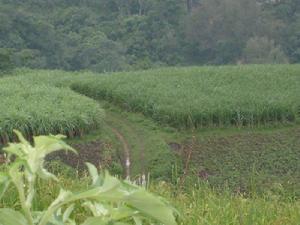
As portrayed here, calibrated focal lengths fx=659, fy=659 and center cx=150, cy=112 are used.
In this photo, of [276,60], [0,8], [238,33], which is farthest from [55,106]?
[238,33]

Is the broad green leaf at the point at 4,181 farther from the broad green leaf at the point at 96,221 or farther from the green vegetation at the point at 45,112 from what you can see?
the green vegetation at the point at 45,112

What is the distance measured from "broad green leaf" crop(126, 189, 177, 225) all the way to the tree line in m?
24.4

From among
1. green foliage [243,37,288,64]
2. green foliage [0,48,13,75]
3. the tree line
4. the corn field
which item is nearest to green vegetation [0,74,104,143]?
the corn field

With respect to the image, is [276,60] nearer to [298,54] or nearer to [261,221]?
[298,54]

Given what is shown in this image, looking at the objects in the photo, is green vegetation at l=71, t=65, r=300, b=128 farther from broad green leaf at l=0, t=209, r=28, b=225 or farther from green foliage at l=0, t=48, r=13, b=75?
broad green leaf at l=0, t=209, r=28, b=225

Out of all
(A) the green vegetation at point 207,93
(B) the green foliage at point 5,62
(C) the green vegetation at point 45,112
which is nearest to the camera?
(C) the green vegetation at point 45,112

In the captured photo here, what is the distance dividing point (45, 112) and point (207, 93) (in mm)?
4107

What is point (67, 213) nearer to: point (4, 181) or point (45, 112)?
point (4, 181)

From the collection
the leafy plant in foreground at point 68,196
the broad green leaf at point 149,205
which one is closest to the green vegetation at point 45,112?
the leafy plant in foreground at point 68,196

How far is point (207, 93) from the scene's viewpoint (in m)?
13.8

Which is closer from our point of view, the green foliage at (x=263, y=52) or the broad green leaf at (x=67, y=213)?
the broad green leaf at (x=67, y=213)

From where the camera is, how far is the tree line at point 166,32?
25812mm

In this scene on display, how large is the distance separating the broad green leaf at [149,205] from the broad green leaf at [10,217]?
0.57 ft

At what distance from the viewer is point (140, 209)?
3.12ft
